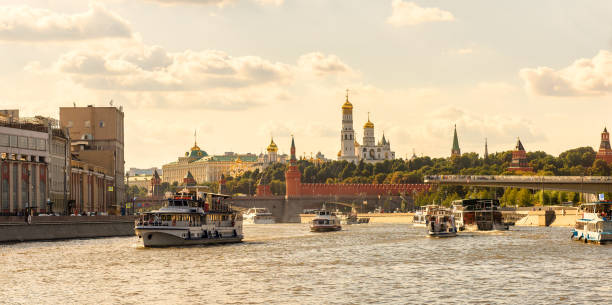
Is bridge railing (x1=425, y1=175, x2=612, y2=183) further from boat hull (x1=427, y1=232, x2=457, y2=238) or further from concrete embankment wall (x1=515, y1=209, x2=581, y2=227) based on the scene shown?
boat hull (x1=427, y1=232, x2=457, y2=238)

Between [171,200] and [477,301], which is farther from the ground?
[171,200]

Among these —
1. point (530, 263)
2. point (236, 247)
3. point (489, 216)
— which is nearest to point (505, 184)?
point (489, 216)

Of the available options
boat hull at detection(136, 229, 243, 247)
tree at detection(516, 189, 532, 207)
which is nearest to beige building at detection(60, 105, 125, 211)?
boat hull at detection(136, 229, 243, 247)

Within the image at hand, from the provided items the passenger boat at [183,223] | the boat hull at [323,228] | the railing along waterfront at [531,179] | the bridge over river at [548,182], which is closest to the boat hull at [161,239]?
the passenger boat at [183,223]

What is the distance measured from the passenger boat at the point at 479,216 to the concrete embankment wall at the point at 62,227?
132 ft

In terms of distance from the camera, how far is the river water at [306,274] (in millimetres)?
Answer: 49906

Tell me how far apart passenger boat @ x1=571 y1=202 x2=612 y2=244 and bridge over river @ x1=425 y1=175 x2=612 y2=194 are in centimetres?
6771

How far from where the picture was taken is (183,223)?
85438 mm

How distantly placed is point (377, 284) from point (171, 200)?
112 ft

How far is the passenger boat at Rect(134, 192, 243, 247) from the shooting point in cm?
8431

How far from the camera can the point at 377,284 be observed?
5553 centimetres

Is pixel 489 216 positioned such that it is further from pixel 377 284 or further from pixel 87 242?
pixel 377 284

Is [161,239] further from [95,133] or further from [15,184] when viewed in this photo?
[95,133]

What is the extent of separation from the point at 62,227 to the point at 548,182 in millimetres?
86274
